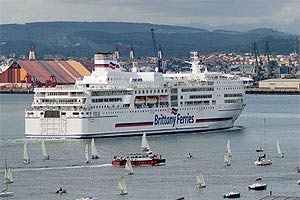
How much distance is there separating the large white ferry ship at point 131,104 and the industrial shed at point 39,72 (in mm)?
55435

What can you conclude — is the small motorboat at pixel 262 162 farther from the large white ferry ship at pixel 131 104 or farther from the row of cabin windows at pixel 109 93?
the row of cabin windows at pixel 109 93

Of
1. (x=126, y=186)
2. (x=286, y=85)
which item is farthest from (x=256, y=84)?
(x=126, y=186)

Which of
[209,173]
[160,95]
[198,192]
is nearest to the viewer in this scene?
[198,192]

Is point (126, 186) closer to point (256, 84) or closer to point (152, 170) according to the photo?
point (152, 170)

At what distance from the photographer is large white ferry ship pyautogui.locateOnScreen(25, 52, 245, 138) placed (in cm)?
4059

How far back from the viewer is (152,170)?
3145 centimetres

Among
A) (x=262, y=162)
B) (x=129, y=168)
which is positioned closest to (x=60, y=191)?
(x=129, y=168)

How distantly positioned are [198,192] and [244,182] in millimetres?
2141

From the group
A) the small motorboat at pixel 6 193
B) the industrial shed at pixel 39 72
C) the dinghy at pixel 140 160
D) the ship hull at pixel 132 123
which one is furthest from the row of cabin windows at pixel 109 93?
the industrial shed at pixel 39 72

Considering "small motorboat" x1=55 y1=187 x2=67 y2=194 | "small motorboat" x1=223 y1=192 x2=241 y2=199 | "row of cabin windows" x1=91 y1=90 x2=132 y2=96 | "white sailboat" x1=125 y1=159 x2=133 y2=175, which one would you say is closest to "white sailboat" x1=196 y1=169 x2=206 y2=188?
"small motorboat" x1=223 y1=192 x2=241 y2=199

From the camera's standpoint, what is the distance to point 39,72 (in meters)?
104

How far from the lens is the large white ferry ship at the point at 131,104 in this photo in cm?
4059

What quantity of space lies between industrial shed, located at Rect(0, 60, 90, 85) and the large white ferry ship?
2182 inches

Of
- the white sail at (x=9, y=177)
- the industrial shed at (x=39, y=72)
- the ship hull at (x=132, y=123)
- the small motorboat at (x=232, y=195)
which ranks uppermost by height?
the industrial shed at (x=39, y=72)
